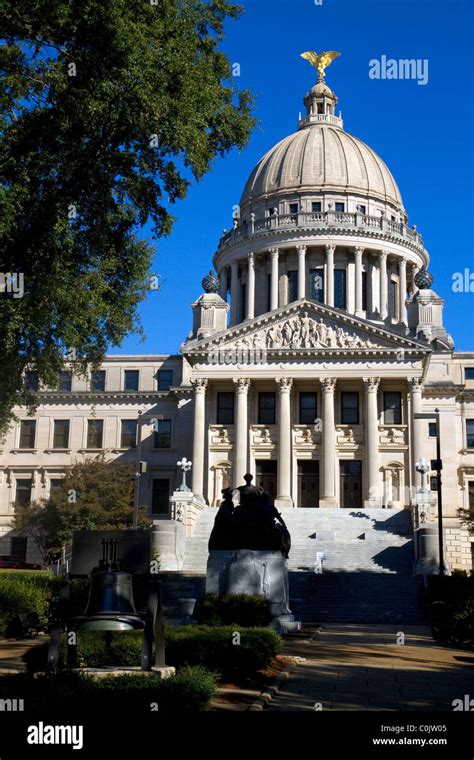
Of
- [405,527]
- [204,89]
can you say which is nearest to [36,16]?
[204,89]

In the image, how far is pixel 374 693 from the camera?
1259 centimetres

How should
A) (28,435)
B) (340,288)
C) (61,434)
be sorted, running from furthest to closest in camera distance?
(340,288) < (28,435) < (61,434)

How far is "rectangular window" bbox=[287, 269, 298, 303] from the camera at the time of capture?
7781cm

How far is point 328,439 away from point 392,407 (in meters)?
5.57

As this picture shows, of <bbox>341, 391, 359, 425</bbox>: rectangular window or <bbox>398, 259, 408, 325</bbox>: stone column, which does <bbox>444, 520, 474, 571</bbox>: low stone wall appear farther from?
<bbox>398, 259, 408, 325</bbox>: stone column

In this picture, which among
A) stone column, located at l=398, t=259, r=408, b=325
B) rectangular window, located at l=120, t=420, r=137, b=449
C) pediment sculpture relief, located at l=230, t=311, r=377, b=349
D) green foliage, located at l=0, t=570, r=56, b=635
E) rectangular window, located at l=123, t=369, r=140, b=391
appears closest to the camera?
green foliage, located at l=0, t=570, r=56, b=635

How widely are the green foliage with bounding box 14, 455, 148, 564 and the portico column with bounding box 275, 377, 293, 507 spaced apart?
9.32 metres

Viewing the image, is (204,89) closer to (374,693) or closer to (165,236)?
(165,236)

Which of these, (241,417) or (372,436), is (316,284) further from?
(372,436)

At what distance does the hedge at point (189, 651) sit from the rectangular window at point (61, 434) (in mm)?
59512

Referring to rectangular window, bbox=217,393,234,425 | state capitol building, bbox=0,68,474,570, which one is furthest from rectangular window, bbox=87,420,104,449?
rectangular window, bbox=217,393,234,425

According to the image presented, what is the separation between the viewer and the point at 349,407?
62094 millimetres

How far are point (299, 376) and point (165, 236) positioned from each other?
3685 cm

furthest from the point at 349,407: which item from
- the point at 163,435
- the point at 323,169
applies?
the point at 323,169
